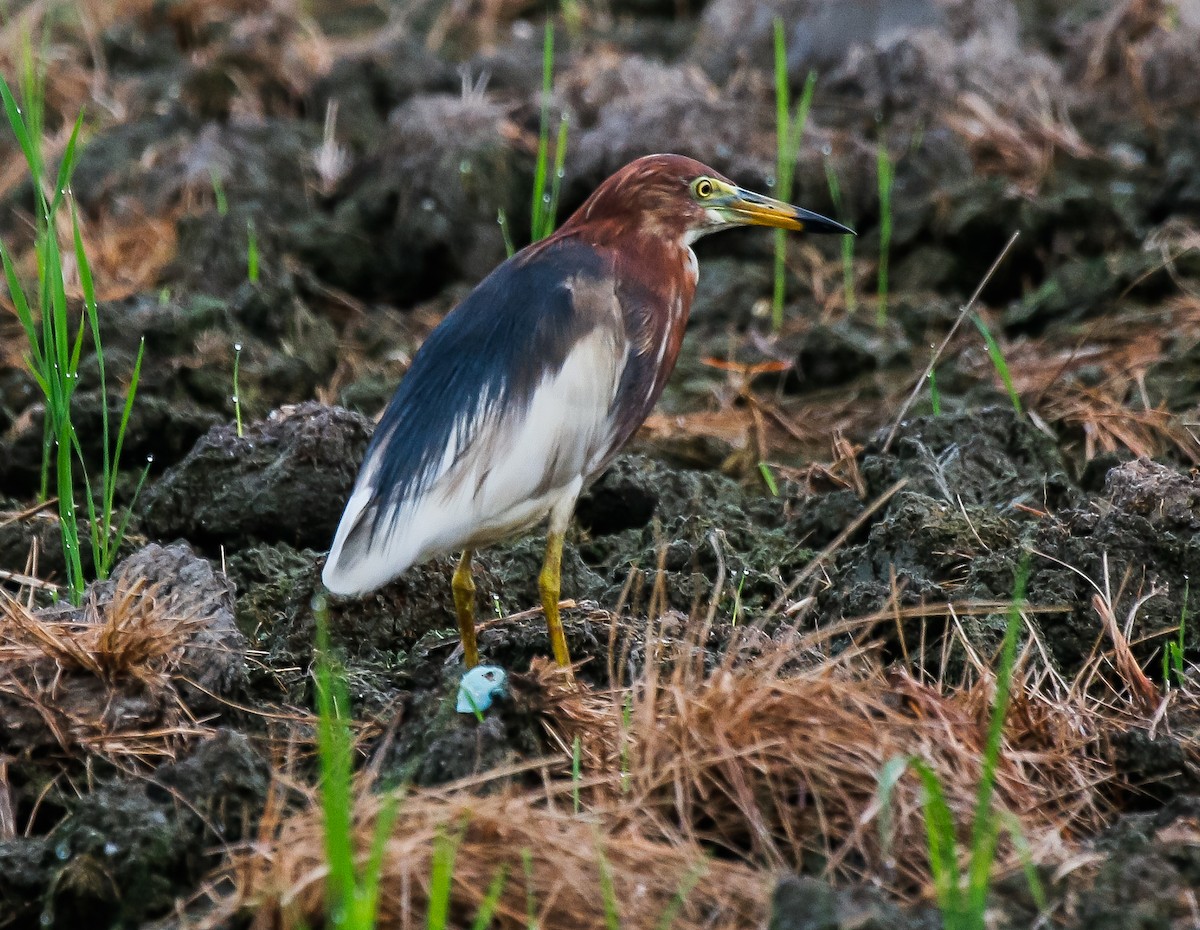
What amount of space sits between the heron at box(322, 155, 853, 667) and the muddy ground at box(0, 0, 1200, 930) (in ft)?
0.87

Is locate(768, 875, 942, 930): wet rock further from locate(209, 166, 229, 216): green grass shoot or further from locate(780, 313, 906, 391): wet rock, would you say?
locate(209, 166, 229, 216): green grass shoot

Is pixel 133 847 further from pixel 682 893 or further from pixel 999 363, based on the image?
pixel 999 363

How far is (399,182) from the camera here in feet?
22.4

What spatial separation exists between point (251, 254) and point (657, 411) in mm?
1414

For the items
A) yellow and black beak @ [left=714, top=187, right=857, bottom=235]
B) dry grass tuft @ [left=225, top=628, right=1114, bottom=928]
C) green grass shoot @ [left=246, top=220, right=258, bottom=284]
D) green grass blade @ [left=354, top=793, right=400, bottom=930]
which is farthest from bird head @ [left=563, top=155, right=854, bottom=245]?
green grass blade @ [left=354, top=793, right=400, bottom=930]

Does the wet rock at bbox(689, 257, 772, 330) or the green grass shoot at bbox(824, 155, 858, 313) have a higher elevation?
the green grass shoot at bbox(824, 155, 858, 313)

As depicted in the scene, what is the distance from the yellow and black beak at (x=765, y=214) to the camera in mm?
4340

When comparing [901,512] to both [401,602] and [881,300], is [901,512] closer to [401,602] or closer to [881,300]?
[401,602]

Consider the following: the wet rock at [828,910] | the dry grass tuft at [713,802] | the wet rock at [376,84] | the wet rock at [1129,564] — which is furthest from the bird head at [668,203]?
the wet rock at [376,84]

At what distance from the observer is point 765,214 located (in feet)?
14.4

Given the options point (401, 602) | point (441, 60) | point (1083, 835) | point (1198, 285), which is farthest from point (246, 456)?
point (441, 60)

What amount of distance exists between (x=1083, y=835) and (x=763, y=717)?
618 mm

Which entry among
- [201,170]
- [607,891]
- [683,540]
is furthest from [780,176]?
[607,891]

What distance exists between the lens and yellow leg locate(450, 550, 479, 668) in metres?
3.77
